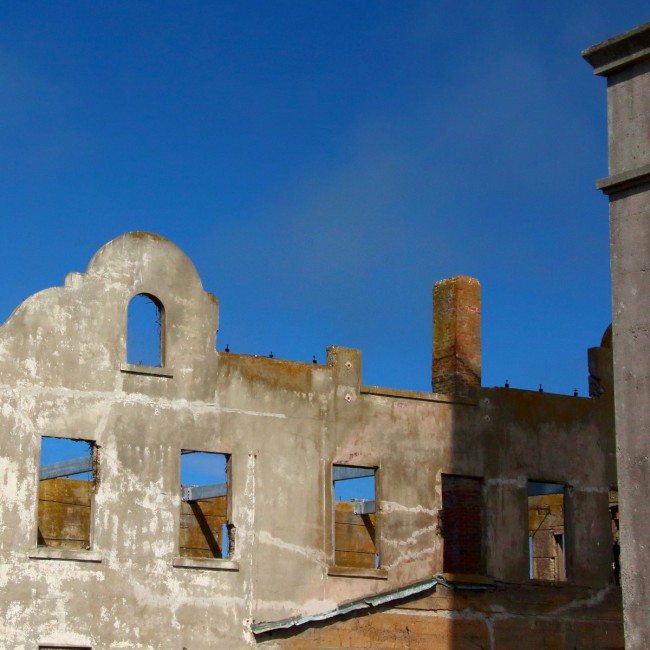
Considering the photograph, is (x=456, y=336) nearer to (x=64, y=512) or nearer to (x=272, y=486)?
(x=272, y=486)

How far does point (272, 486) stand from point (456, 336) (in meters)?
4.80

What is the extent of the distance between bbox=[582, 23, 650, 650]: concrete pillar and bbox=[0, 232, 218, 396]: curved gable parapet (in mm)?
10379

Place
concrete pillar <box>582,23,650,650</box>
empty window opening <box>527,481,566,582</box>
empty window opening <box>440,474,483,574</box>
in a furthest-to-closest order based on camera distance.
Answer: empty window opening <box>527,481,566,582</box> < empty window opening <box>440,474,483,574</box> < concrete pillar <box>582,23,650,650</box>

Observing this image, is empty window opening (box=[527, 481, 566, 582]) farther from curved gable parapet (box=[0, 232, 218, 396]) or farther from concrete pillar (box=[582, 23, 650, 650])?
concrete pillar (box=[582, 23, 650, 650])

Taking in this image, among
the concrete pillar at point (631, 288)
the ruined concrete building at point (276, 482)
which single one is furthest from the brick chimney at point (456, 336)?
the concrete pillar at point (631, 288)

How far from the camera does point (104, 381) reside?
22.4 meters

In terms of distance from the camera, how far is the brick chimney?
2608 centimetres

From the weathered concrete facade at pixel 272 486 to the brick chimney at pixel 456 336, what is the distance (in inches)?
2.2

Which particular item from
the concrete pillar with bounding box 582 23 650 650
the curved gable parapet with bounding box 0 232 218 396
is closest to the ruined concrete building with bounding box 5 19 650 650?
the curved gable parapet with bounding box 0 232 218 396

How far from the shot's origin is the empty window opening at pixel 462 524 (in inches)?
998

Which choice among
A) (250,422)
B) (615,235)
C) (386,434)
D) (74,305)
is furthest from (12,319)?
(615,235)

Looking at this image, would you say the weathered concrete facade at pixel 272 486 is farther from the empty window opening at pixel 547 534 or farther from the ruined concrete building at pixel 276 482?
the empty window opening at pixel 547 534

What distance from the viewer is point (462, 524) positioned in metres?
25.4

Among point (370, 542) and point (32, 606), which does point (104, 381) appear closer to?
point (32, 606)
